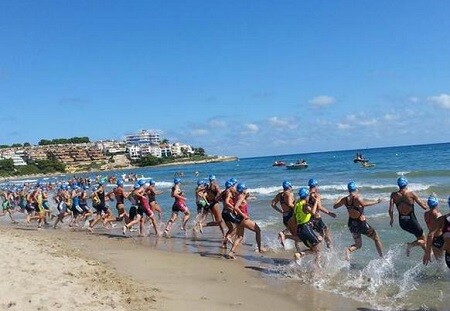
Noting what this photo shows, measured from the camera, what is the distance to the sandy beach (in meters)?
6.78

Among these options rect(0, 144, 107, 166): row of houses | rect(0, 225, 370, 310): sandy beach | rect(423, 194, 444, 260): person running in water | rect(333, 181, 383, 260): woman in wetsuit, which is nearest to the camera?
rect(0, 225, 370, 310): sandy beach

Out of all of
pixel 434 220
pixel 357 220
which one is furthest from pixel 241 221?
pixel 434 220

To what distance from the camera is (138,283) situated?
8242 mm

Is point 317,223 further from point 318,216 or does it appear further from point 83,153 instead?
point 83,153

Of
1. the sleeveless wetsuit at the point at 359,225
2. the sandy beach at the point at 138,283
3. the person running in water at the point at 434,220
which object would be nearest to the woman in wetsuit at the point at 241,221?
the sandy beach at the point at 138,283

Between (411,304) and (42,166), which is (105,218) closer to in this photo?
(411,304)

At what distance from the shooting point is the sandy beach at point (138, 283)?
678cm

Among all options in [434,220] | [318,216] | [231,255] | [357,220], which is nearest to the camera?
[434,220]

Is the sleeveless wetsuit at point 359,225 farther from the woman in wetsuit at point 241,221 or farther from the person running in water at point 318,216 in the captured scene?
the woman in wetsuit at point 241,221

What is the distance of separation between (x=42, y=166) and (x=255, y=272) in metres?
130

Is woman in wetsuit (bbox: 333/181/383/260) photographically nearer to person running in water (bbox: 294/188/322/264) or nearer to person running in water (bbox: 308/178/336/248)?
person running in water (bbox: 308/178/336/248)

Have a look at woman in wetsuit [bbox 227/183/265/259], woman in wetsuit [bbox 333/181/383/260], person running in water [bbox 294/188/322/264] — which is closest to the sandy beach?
woman in wetsuit [bbox 227/183/265/259]

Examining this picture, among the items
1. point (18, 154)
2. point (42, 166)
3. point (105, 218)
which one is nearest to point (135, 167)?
point (42, 166)

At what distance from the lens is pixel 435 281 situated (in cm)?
795
